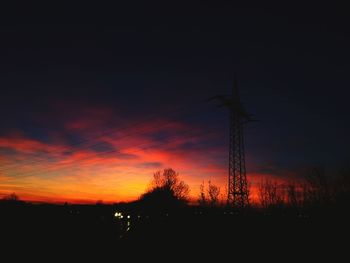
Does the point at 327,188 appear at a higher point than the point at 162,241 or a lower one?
higher

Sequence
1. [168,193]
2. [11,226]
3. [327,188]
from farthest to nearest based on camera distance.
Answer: [168,193], [327,188], [11,226]

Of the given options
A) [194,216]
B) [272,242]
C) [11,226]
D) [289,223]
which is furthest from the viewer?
[194,216]

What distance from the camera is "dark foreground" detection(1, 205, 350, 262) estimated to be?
78.5ft

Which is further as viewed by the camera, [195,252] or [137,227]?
[137,227]

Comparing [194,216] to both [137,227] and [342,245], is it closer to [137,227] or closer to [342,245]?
[137,227]

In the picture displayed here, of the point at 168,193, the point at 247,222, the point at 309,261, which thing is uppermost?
the point at 168,193

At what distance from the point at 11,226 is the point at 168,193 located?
195ft

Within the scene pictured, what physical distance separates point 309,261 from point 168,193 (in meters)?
68.2

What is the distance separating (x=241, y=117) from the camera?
40.5 m

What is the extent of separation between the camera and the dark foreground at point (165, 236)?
23.9 m

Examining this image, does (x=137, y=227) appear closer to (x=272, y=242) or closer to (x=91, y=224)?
(x=91, y=224)

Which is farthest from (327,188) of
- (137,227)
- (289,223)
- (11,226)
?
(11,226)

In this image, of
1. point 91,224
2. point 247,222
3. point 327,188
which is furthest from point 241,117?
point 327,188

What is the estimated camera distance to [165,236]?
1356 inches
